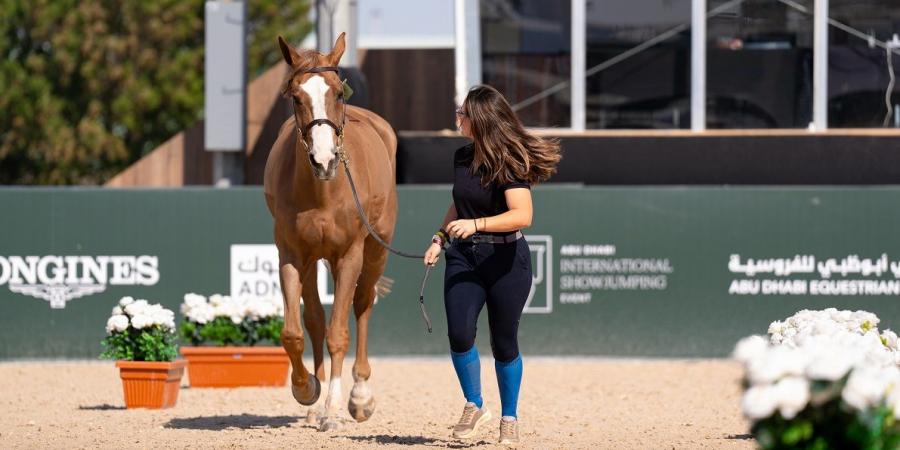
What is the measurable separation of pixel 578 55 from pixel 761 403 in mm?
12936

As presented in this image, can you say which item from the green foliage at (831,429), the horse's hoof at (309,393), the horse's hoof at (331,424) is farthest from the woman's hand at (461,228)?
the green foliage at (831,429)

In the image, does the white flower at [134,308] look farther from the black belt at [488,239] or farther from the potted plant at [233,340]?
the black belt at [488,239]

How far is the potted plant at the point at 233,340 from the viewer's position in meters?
10.7

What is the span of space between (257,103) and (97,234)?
22.0ft

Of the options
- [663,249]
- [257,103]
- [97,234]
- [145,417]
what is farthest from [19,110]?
[145,417]

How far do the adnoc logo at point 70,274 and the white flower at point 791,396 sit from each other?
10.00 meters

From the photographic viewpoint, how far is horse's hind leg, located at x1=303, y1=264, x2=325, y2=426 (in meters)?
8.34

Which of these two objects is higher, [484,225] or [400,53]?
[400,53]

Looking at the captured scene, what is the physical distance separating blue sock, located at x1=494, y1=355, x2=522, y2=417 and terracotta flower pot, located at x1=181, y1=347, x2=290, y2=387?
4.00m

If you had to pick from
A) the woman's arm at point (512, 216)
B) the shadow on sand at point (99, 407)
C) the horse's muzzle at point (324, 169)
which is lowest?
the shadow on sand at point (99, 407)

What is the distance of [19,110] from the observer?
3147 cm

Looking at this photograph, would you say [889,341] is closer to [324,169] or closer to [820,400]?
[324,169]

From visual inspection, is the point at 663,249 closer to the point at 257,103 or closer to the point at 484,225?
the point at 484,225

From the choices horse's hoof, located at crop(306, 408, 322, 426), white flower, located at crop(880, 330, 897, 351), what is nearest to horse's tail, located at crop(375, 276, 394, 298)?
horse's hoof, located at crop(306, 408, 322, 426)
